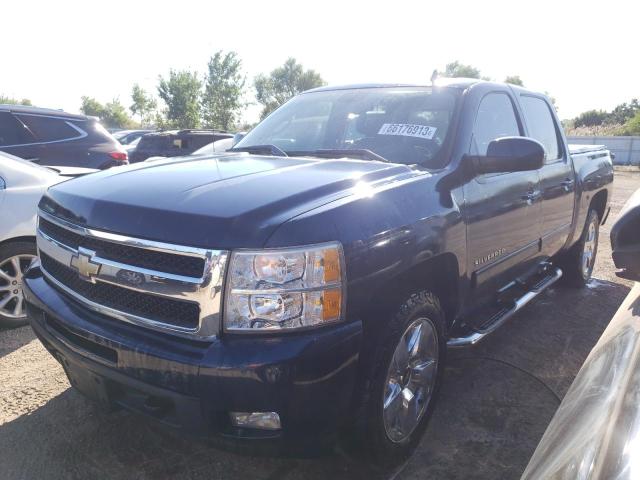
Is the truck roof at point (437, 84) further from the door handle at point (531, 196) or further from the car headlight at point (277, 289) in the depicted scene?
the car headlight at point (277, 289)

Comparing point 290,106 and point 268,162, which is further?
point 290,106

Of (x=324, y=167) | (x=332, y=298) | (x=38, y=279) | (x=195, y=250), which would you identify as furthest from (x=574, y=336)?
(x=38, y=279)

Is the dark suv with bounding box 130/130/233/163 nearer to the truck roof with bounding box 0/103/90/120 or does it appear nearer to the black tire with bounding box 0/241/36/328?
the truck roof with bounding box 0/103/90/120

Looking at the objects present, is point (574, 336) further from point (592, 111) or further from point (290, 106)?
point (592, 111)

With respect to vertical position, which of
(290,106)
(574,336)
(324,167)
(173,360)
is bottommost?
(574,336)

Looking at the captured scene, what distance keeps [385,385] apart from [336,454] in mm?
607

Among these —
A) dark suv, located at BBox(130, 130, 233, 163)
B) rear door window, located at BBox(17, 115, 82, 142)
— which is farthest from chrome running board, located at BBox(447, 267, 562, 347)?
dark suv, located at BBox(130, 130, 233, 163)

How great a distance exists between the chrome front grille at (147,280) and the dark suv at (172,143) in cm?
988

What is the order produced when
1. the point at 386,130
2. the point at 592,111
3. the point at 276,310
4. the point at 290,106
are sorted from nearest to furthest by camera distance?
1. the point at 276,310
2. the point at 386,130
3. the point at 290,106
4. the point at 592,111

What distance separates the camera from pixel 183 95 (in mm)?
34281

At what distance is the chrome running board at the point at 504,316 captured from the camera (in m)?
3.06

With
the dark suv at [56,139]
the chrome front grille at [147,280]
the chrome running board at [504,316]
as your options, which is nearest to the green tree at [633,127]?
the chrome running board at [504,316]

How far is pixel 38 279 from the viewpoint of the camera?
2.83m

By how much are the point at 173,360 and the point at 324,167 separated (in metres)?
1.29
